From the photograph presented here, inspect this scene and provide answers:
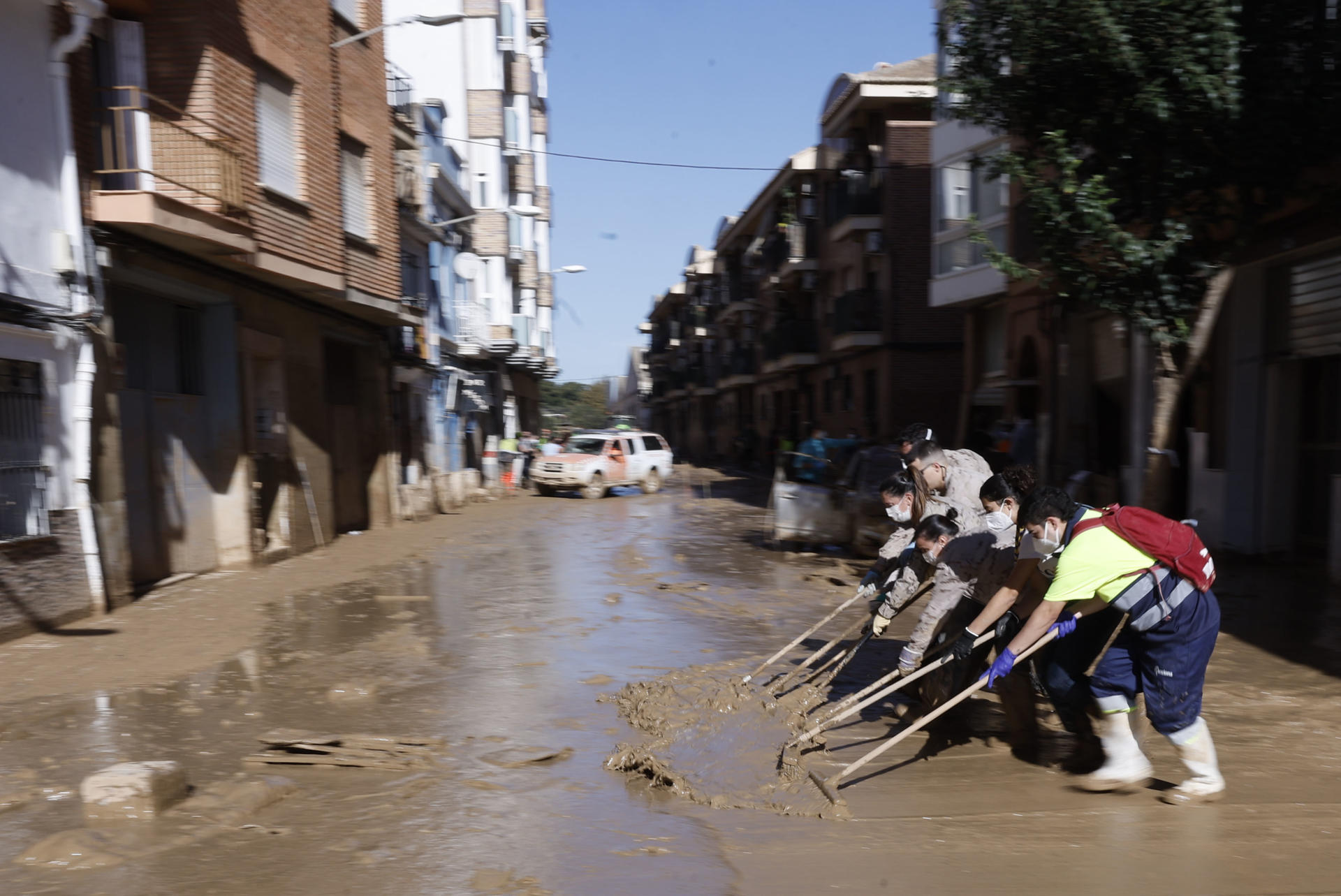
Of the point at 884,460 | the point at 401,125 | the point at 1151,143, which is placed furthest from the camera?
the point at 401,125

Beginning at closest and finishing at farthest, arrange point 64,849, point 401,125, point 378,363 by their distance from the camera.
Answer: point 64,849 → point 378,363 → point 401,125

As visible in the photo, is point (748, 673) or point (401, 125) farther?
point (401, 125)

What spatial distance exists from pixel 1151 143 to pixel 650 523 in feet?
40.1

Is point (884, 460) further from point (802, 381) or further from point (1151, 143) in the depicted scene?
point (802, 381)

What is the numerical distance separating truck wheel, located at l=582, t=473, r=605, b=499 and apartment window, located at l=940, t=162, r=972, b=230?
1087 cm

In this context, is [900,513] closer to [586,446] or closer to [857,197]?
[586,446]

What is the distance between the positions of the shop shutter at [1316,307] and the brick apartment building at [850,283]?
666 inches

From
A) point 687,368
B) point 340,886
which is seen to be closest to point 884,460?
point 340,886

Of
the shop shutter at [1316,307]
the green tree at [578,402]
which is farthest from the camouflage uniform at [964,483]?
the green tree at [578,402]

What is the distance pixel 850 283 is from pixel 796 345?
5.00 meters

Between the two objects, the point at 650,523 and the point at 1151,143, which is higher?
the point at 1151,143

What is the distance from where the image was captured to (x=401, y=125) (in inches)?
835

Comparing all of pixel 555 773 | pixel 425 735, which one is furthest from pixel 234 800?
pixel 555 773

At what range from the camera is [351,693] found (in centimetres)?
699
